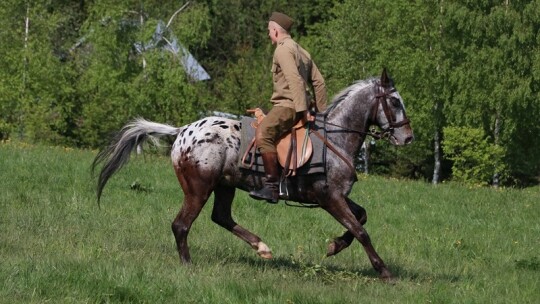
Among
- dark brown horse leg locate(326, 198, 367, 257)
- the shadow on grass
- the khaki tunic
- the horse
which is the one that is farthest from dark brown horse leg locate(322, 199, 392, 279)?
the khaki tunic

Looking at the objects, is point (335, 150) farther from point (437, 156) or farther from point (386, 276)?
point (437, 156)

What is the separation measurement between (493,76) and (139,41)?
17370 mm

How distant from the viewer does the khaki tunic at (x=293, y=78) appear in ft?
37.3

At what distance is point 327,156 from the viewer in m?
11.7

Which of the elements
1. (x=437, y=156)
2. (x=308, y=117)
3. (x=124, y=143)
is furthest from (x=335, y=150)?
(x=437, y=156)

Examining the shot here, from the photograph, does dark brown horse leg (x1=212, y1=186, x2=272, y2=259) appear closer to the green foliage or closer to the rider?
the rider

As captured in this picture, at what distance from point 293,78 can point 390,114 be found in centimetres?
130

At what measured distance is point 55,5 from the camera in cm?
6556

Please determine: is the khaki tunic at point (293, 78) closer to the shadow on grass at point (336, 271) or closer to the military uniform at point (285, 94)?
the military uniform at point (285, 94)

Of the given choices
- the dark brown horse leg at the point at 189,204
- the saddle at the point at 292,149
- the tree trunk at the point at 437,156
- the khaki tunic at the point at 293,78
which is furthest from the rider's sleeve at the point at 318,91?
the tree trunk at the point at 437,156

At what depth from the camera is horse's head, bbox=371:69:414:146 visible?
11.9 m

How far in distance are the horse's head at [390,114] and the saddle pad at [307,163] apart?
75 centimetres

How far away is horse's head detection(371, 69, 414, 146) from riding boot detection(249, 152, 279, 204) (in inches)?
53.5

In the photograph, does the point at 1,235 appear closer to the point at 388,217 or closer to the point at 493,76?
the point at 388,217
